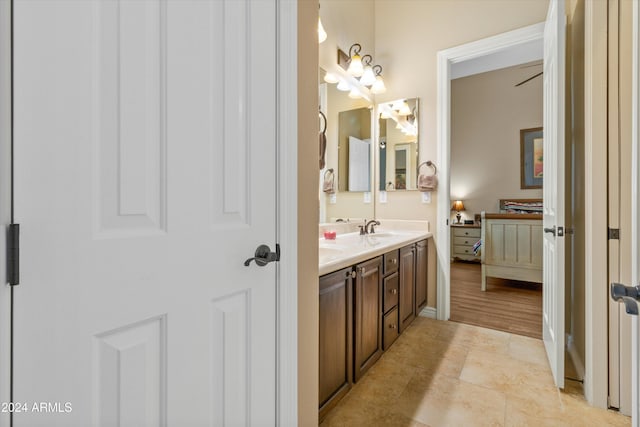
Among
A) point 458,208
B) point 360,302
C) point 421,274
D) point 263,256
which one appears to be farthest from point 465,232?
point 263,256

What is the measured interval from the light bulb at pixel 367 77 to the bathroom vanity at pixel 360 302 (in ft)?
A: 4.56

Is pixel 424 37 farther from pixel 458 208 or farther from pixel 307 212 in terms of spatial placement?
pixel 458 208

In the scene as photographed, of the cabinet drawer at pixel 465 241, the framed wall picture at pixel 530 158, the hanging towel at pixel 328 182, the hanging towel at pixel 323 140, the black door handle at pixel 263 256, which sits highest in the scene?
the framed wall picture at pixel 530 158

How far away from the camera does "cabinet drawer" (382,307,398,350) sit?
84.3 inches

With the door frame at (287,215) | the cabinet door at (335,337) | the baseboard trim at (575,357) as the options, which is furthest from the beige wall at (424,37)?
the door frame at (287,215)

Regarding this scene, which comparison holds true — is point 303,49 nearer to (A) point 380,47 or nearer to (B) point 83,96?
(B) point 83,96

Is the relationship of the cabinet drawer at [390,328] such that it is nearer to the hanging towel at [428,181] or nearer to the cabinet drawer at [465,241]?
the hanging towel at [428,181]

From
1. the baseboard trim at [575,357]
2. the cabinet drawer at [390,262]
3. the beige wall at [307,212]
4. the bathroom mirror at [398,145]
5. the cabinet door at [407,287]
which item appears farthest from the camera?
the bathroom mirror at [398,145]

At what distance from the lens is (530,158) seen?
5.34 m

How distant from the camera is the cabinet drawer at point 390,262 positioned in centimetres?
207

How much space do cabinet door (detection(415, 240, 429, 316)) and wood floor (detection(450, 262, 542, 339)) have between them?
36 centimetres

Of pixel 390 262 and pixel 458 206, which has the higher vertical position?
pixel 458 206

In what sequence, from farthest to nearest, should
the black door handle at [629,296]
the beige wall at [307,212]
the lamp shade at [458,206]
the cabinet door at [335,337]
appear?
the lamp shade at [458,206], the cabinet door at [335,337], the beige wall at [307,212], the black door handle at [629,296]

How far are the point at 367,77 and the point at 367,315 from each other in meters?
2.20
